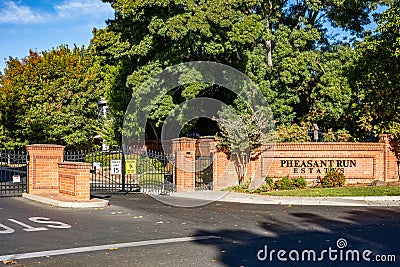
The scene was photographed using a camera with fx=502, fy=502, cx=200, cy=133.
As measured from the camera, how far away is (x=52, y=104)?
32438mm

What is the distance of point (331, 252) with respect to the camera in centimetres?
876

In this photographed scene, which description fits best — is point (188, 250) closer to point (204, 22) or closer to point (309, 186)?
point (309, 186)

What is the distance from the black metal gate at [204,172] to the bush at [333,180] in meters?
4.69

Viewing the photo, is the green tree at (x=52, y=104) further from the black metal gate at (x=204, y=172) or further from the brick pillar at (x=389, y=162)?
the brick pillar at (x=389, y=162)

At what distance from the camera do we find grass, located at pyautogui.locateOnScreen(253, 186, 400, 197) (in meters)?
18.0

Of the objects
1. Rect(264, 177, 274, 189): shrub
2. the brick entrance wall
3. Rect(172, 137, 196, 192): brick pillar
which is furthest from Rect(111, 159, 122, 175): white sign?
Rect(264, 177, 274, 189): shrub

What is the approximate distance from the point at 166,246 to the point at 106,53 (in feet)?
61.4

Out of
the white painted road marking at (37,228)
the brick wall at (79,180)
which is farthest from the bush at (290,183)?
the white painted road marking at (37,228)

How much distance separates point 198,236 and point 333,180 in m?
11.8

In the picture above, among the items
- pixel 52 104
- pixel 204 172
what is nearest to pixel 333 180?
pixel 204 172

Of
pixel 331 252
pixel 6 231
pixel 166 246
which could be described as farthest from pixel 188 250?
pixel 6 231

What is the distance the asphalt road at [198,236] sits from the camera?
8.17 meters

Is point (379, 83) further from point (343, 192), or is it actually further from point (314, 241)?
point (314, 241)

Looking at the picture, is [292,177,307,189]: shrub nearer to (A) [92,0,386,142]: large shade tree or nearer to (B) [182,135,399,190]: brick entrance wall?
(B) [182,135,399,190]: brick entrance wall
